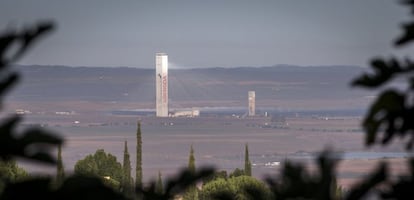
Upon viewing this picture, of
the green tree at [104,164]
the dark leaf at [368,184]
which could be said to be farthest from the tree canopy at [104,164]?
the dark leaf at [368,184]

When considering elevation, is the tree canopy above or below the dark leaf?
below

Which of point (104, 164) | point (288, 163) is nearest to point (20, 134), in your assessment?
point (288, 163)

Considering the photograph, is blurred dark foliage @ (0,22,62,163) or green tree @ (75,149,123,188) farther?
green tree @ (75,149,123,188)

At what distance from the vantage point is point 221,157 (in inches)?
6969

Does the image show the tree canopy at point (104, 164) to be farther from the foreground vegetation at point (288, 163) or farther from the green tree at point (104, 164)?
the foreground vegetation at point (288, 163)

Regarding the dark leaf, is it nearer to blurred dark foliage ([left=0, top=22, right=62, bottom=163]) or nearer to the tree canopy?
blurred dark foliage ([left=0, top=22, right=62, bottom=163])

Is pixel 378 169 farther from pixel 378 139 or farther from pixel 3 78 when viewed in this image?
pixel 3 78

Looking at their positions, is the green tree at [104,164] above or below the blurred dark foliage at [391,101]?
below

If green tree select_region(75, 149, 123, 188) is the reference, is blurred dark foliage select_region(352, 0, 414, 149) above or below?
above

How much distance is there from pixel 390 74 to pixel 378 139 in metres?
0.10

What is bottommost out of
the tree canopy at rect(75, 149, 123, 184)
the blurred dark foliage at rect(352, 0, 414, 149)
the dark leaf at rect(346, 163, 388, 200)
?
the tree canopy at rect(75, 149, 123, 184)

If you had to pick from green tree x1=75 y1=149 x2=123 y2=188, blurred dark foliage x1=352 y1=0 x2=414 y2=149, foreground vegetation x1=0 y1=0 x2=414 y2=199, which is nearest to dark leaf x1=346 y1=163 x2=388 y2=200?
foreground vegetation x1=0 y1=0 x2=414 y2=199

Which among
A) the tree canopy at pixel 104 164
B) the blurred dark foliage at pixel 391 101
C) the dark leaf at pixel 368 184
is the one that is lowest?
the tree canopy at pixel 104 164

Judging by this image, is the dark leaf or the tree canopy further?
the tree canopy
